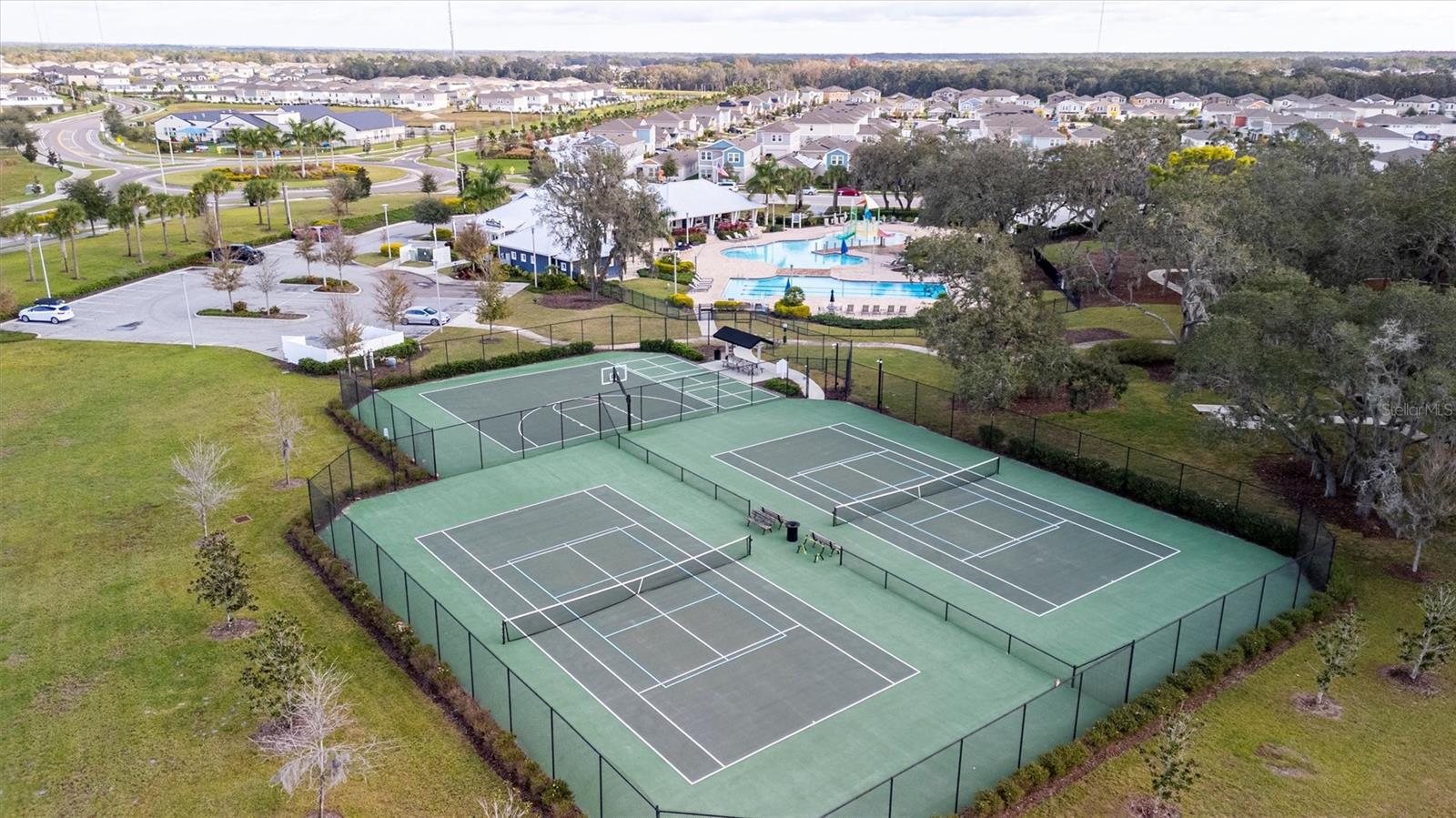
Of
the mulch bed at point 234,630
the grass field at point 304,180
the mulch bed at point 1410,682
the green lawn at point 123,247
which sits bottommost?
the mulch bed at point 1410,682

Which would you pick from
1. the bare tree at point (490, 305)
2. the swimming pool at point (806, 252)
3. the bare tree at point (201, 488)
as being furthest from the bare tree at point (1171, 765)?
the swimming pool at point (806, 252)

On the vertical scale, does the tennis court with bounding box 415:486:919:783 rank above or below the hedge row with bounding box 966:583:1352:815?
below

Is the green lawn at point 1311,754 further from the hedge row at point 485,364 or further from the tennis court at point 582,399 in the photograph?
the hedge row at point 485,364

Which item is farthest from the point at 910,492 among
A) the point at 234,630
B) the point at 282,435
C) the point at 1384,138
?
the point at 1384,138

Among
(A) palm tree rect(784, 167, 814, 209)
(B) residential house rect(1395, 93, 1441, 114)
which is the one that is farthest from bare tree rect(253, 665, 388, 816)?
(B) residential house rect(1395, 93, 1441, 114)

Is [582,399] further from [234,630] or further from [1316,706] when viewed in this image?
[1316,706]

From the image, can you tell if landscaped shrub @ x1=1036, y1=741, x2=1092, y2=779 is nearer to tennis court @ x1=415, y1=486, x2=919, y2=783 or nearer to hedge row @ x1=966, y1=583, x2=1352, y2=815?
hedge row @ x1=966, y1=583, x2=1352, y2=815
